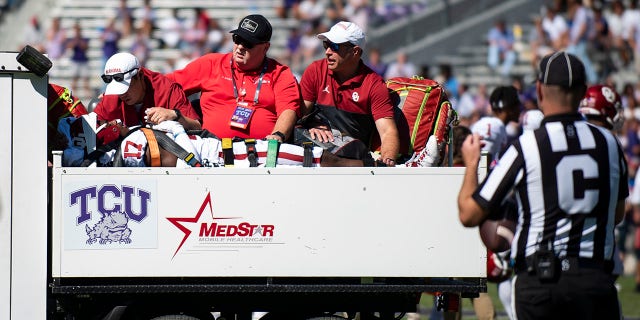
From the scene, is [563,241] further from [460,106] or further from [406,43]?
[406,43]

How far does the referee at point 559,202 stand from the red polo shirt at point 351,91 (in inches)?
110

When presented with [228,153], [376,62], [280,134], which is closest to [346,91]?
[280,134]

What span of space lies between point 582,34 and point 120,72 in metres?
14.7

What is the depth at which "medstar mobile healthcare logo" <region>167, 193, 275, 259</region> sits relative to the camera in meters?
6.68

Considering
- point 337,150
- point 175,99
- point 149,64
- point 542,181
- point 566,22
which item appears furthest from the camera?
point 149,64

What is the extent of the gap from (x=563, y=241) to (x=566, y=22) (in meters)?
16.8

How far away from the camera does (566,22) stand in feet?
70.7

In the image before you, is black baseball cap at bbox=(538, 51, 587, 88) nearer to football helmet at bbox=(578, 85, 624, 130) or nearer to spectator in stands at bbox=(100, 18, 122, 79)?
football helmet at bbox=(578, 85, 624, 130)

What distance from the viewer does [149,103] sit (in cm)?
798

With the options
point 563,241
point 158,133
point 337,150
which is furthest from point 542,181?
point 158,133

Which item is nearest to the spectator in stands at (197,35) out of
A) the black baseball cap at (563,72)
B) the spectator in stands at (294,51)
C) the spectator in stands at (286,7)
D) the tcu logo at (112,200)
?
the spectator in stands at (294,51)

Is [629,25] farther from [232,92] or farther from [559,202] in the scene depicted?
[559,202]

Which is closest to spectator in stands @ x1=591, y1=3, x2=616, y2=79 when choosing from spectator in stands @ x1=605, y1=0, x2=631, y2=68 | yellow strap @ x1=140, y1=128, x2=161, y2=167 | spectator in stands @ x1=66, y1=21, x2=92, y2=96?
spectator in stands @ x1=605, y1=0, x2=631, y2=68

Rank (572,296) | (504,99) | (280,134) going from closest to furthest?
(572,296) → (280,134) → (504,99)
